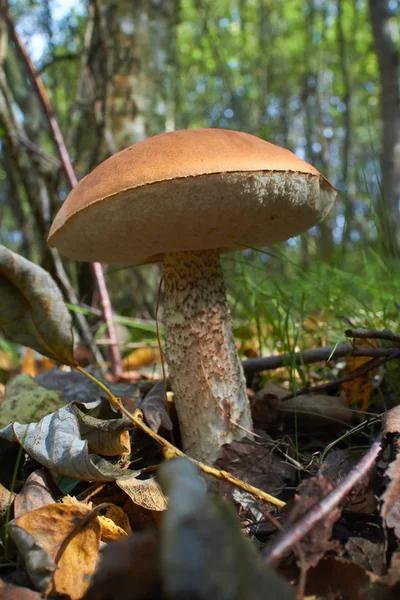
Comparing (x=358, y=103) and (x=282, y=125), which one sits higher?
(x=358, y=103)

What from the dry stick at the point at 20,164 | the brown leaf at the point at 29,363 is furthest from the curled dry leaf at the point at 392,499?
the brown leaf at the point at 29,363

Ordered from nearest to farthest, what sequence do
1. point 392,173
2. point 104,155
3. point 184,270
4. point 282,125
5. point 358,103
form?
point 184,270 → point 104,155 → point 392,173 → point 282,125 → point 358,103

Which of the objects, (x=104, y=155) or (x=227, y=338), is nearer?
(x=227, y=338)

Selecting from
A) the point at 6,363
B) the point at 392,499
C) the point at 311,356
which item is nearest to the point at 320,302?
the point at 311,356

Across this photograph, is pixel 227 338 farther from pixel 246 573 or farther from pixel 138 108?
pixel 138 108

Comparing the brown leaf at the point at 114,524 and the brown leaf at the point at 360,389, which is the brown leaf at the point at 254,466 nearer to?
the brown leaf at the point at 114,524

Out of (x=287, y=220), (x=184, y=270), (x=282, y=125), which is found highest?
(x=282, y=125)

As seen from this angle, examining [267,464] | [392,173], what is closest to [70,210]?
[267,464]

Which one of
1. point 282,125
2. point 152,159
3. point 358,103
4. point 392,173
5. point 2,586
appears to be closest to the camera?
point 2,586
